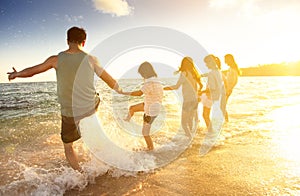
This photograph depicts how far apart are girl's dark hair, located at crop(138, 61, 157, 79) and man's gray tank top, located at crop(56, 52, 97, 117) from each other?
159 centimetres

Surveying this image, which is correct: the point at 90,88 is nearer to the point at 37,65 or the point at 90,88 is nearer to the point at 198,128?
the point at 37,65

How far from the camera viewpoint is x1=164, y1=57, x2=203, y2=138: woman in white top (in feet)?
21.3

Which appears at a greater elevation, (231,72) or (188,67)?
(188,67)

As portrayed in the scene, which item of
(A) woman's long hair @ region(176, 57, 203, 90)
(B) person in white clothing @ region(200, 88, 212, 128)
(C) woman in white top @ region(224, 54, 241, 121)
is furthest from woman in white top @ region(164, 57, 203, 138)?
(C) woman in white top @ region(224, 54, 241, 121)

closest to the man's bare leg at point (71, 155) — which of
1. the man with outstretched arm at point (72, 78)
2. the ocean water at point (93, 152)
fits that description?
the man with outstretched arm at point (72, 78)

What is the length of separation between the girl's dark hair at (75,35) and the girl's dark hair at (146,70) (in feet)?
5.78

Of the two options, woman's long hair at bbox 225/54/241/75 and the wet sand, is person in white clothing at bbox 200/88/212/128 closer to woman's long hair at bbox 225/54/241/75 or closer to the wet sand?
woman's long hair at bbox 225/54/241/75

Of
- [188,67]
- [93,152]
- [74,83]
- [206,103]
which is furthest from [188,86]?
[74,83]

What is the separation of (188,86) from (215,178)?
3186 mm

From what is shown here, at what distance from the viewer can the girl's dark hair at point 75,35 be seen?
3623mm

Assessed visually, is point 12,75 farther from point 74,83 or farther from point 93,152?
point 93,152

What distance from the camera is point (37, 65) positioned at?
11.7ft

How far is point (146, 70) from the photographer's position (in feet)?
17.1

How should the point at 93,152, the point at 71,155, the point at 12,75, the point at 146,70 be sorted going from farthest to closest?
the point at 146,70
the point at 93,152
the point at 71,155
the point at 12,75
